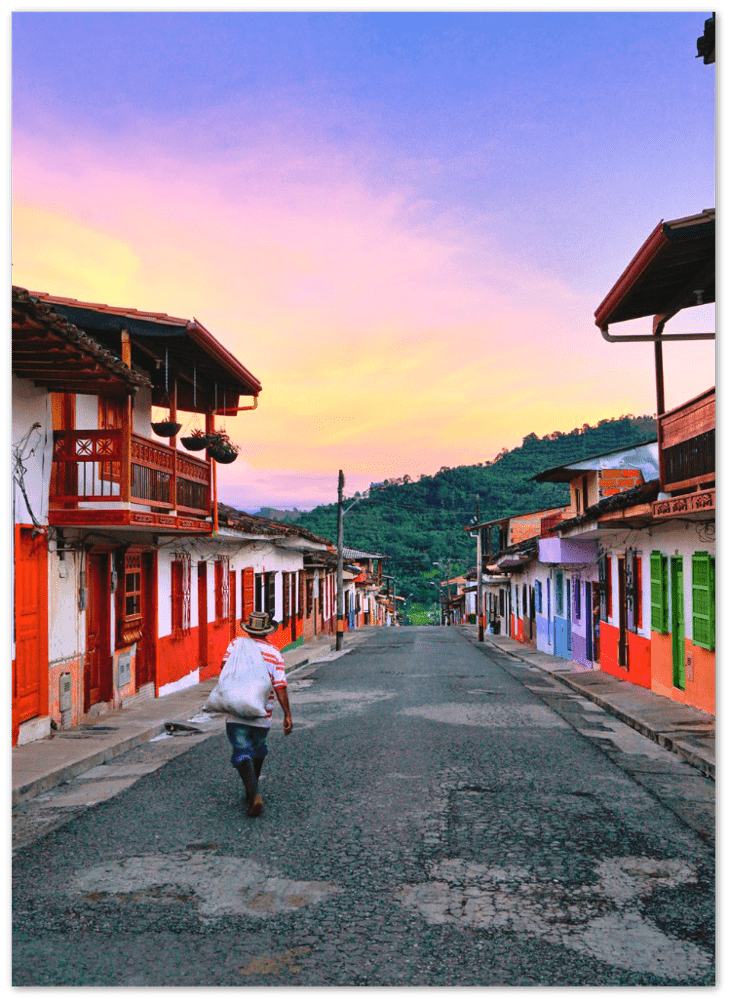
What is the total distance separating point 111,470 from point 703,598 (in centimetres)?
872

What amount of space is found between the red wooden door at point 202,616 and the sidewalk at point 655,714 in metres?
8.06

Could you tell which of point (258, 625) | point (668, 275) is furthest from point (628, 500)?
point (258, 625)

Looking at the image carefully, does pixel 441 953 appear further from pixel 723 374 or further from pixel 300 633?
pixel 300 633

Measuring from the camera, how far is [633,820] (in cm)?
709

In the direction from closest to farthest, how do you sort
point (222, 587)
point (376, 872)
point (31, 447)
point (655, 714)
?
point (376, 872) → point (31, 447) → point (655, 714) → point (222, 587)

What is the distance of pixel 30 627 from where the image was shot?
424 inches

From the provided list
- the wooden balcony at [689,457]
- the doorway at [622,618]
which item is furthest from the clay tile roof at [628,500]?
the doorway at [622,618]

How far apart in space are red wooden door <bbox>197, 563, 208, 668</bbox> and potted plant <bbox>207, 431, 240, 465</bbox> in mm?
4285

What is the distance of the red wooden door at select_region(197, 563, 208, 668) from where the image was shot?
1980 centimetres

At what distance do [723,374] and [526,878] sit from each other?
150 inches

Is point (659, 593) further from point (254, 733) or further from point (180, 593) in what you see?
point (254, 733)

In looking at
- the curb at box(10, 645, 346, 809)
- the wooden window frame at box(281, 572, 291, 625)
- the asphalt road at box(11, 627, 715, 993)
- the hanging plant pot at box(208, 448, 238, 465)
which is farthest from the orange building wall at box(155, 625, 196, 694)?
the wooden window frame at box(281, 572, 291, 625)

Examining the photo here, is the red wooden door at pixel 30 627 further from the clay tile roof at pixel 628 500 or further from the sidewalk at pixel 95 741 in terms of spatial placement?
the clay tile roof at pixel 628 500

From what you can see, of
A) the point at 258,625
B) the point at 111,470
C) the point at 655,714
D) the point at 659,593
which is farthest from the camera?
the point at 659,593
